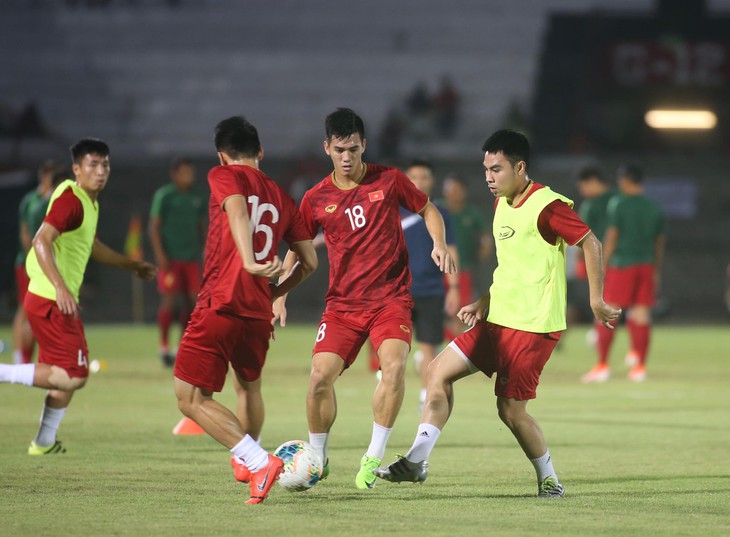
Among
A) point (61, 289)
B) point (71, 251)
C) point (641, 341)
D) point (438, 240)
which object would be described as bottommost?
point (641, 341)

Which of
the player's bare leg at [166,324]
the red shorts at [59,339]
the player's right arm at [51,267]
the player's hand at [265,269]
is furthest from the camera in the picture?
the player's bare leg at [166,324]

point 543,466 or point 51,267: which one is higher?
point 51,267

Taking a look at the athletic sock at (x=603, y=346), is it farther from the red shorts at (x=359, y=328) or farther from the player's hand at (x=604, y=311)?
the player's hand at (x=604, y=311)

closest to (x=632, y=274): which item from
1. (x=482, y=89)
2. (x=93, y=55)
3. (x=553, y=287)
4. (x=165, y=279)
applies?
(x=165, y=279)

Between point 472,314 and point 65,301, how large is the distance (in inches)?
112

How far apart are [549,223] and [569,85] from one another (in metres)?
24.5

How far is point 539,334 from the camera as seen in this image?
7227 mm

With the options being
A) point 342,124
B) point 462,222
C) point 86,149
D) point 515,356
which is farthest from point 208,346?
point 462,222

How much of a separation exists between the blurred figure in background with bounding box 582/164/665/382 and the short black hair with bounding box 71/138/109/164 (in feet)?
27.8

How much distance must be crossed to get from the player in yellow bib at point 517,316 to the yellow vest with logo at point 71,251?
2.94 m

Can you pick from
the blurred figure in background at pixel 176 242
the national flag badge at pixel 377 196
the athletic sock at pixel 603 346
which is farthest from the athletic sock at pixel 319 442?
the blurred figure in background at pixel 176 242

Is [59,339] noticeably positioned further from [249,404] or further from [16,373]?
[249,404]

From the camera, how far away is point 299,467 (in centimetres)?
697

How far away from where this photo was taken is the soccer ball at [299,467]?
22.9ft
